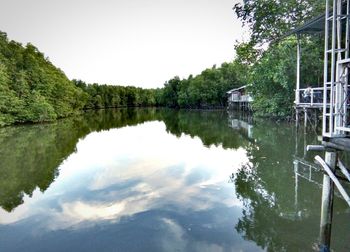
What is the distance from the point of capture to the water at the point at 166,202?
675 cm

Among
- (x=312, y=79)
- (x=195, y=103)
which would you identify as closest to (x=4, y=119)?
(x=312, y=79)

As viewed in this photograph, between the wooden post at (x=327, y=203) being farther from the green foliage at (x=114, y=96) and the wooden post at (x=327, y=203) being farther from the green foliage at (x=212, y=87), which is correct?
the green foliage at (x=114, y=96)

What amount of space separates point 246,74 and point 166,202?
1152 inches

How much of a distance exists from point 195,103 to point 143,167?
64.2 meters

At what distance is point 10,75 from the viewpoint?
3725 cm

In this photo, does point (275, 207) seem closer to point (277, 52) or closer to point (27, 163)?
point (27, 163)

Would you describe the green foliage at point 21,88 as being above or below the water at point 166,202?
above

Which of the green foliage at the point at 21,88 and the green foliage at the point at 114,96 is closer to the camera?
the green foliage at the point at 21,88

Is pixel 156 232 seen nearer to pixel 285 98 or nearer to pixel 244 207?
pixel 244 207

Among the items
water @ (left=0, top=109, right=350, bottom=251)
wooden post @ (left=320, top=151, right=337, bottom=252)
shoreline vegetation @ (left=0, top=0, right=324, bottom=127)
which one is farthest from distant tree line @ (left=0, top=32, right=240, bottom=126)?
wooden post @ (left=320, top=151, right=337, bottom=252)

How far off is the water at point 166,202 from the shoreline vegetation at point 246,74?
7622 millimetres

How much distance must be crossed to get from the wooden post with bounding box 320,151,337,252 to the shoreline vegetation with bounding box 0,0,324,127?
13.6m

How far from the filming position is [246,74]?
3600 centimetres

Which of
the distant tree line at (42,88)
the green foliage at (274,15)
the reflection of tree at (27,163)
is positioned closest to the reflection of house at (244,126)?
the green foliage at (274,15)
